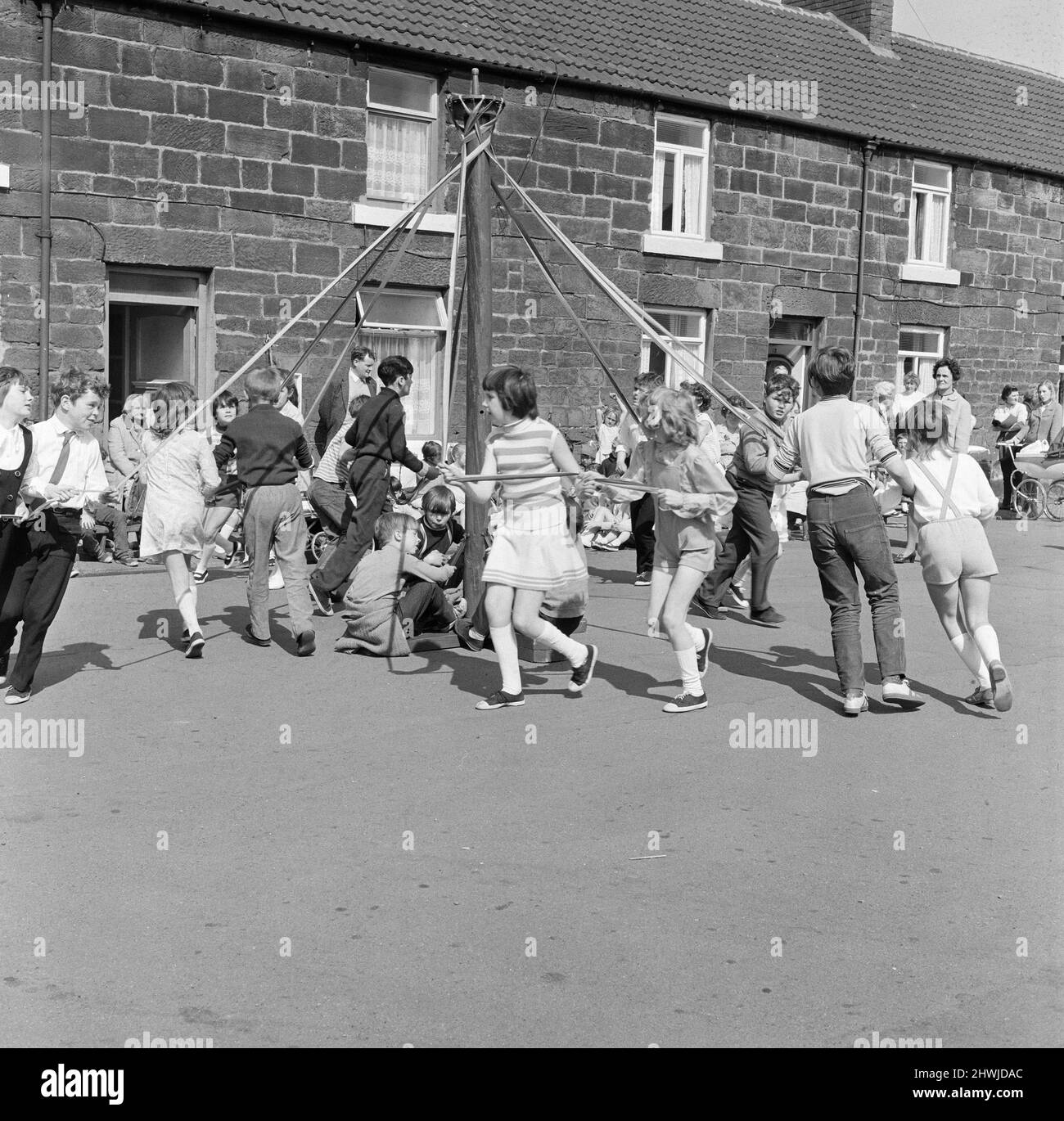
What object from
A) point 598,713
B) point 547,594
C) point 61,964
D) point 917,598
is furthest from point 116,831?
point 917,598

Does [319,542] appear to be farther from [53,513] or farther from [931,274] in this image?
[931,274]

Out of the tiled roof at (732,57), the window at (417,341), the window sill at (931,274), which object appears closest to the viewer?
the tiled roof at (732,57)

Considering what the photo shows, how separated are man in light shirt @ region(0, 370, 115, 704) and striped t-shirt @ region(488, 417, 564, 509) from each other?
2263mm

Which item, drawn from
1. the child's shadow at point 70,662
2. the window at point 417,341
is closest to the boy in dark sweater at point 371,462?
the child's shadow at point 70,662

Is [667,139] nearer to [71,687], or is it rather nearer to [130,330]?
[130,330]

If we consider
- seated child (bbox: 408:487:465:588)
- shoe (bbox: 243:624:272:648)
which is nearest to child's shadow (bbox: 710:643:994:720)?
seated child (bbox: 408:487:465:588)

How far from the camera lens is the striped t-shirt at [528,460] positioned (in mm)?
8180

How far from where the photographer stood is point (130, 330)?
50.9 ft

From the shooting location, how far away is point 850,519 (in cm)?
793

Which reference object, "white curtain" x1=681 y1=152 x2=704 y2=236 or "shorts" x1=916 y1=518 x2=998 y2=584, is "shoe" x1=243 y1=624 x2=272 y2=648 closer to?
"shorts" x1=916 y1=518 x2=998 y2=584

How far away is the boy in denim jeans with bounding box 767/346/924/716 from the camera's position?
791 centimetres

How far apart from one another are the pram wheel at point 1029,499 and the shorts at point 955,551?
11.6 meters

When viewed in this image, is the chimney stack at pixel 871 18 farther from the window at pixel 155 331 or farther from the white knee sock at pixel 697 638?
the white knee sock at pixel 697 638

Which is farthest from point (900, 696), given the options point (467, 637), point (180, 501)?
point (180, 501)
